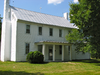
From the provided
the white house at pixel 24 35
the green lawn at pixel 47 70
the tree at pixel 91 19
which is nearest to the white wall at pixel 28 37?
the white house at pixel 24 35

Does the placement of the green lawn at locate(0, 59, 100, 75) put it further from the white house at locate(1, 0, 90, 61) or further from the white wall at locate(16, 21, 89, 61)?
the white house at locate(1, 0, 90, 61)

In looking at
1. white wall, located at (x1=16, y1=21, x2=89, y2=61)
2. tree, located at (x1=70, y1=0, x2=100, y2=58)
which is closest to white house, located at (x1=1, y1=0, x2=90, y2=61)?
white wall, located at (x1=16, y1=21, x2=89, y2=61)

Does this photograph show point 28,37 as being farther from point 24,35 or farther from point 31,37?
point 24,35

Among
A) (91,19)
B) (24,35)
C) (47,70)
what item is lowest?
(47,70)

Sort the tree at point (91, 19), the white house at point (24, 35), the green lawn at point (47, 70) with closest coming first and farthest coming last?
the green lawn at point (47, 70), the tree at point (91, 19), the white house at point (24, 35)

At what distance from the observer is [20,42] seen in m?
18.3

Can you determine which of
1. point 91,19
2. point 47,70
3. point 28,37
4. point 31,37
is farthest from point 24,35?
point 91,19

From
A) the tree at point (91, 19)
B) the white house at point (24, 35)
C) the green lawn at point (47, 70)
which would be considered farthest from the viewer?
the white house at point (24, 35)

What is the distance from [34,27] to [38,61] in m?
6.00

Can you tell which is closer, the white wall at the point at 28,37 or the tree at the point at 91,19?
the tree at the point at 91,19

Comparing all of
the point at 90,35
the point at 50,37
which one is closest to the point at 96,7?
the point at 90,35

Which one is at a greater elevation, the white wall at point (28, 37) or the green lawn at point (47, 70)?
the white wall at point (28, 37)

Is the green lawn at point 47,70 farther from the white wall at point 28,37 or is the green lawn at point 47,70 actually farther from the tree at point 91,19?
the white wall at point 28,37

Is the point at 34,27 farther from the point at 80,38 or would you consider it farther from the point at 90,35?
the point at 90,35
